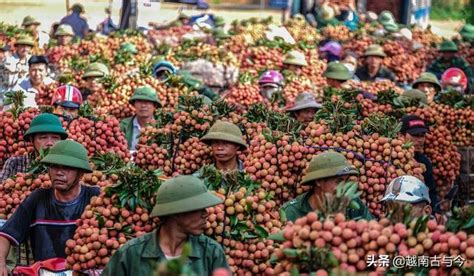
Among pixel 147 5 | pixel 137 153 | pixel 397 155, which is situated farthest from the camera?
pixel 147 5

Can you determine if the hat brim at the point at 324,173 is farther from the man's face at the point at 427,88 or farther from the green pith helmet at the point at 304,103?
the man's face at the point at 427,88

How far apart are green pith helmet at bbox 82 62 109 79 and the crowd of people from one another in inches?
0.6

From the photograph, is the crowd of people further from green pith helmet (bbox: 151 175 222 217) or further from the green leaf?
the green leaf

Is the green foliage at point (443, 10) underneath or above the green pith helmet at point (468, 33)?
above

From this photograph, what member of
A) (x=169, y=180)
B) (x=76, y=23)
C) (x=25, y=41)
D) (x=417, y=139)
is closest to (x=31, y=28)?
(x=76, y=23)

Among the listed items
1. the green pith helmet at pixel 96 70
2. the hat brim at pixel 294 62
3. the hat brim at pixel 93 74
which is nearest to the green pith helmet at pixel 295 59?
the hat brim at pixel 294 62

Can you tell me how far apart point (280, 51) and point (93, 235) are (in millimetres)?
12174

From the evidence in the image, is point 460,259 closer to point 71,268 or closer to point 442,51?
point 71,268

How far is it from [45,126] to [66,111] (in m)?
2.03

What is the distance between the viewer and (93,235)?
7816 millimetres

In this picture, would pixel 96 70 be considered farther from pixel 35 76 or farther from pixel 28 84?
pixel 28 84

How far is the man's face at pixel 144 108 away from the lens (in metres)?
13.4

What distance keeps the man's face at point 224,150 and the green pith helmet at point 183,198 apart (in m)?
3.52

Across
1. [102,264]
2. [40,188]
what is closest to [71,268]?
[102,264]
